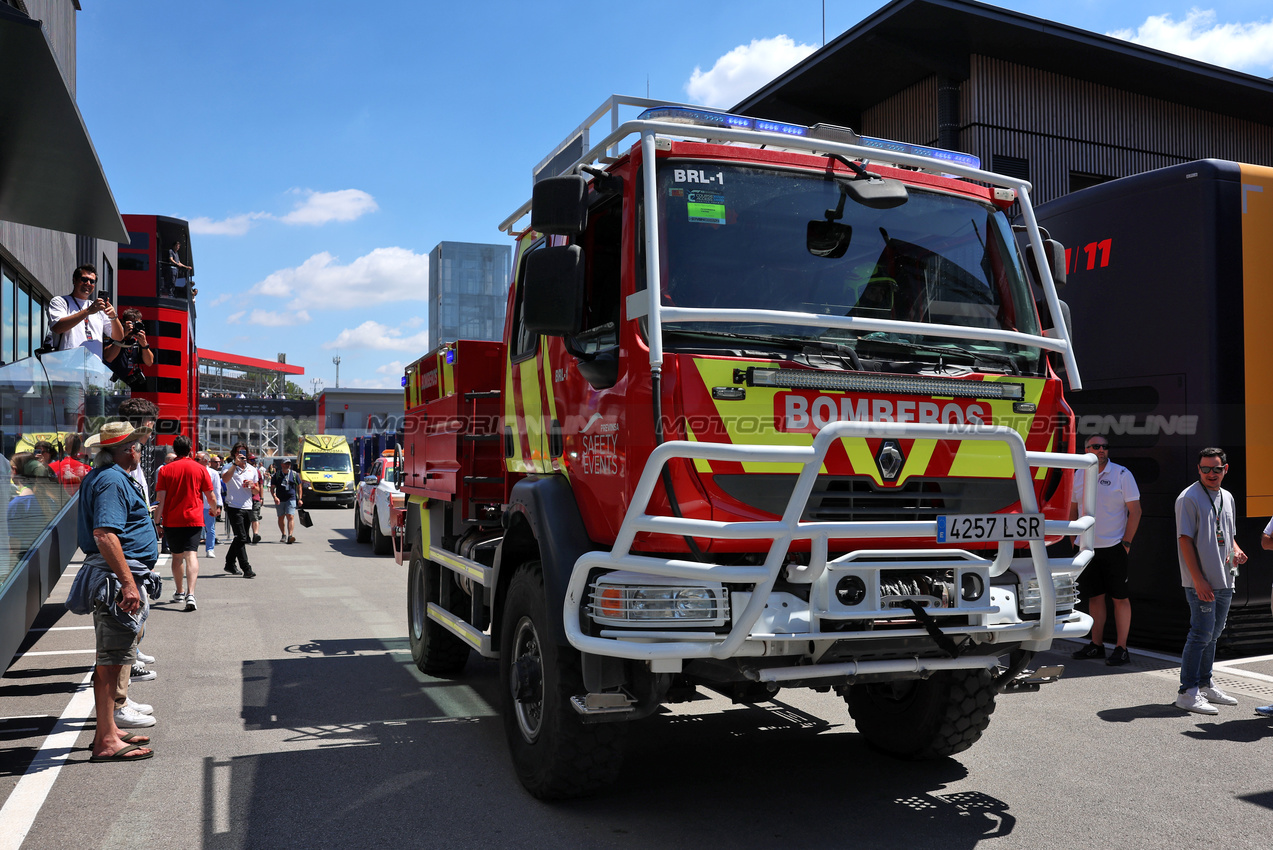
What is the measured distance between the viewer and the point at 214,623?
9836 mm

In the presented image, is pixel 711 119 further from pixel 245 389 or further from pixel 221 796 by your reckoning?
pixel 245 389

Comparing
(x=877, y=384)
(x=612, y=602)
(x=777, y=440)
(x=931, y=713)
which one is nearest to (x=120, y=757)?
(x=612, y=602)

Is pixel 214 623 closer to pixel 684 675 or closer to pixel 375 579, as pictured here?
pixel 375 579

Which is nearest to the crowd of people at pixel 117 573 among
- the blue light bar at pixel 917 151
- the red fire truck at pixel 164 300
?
the blue light bar at pixel 917 151

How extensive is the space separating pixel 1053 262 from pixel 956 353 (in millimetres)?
1049

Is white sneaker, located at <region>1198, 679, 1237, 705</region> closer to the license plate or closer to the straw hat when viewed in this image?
the license plate

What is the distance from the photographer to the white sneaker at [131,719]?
5.47 m

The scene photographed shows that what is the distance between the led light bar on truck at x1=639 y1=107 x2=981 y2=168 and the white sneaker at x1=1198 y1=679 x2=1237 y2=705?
Answer: 407 cm

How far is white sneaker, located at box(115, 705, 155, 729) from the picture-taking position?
18.0ft

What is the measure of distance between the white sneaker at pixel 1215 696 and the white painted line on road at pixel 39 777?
684 centimetres

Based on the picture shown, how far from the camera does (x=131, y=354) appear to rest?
Result: 382 inches

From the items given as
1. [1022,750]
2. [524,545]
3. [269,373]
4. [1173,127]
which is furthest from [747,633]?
[269,373]

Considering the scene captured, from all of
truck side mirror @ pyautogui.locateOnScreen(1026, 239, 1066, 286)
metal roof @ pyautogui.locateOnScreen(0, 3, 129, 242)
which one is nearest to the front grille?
truck side mirror @ pyautogui.locateOnScreen(1026, 239, 1066, 286)

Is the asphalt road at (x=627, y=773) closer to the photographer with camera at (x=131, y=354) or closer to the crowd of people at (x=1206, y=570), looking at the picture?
the crowd of people at (x=1206, y=570)
